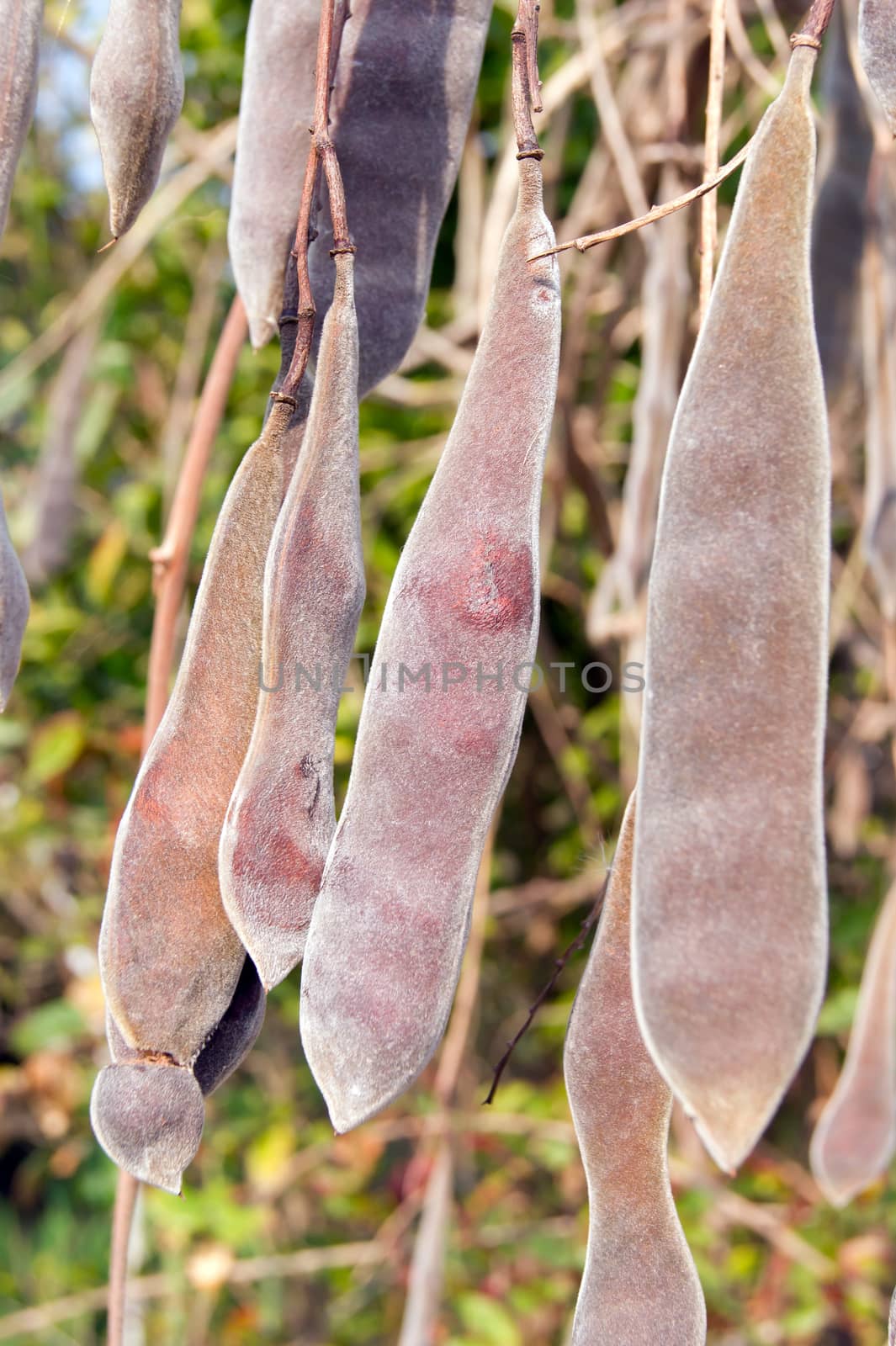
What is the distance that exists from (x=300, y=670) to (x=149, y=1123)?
205 mm

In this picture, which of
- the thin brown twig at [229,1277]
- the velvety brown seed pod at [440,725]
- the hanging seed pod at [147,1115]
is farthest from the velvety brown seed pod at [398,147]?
the thin brown twig at [229,1277]

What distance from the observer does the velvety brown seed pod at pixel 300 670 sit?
0.54 meters

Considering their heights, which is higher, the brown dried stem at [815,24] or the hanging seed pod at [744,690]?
the brown dried stem at [815,24]

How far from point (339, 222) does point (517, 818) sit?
1705 millimetres

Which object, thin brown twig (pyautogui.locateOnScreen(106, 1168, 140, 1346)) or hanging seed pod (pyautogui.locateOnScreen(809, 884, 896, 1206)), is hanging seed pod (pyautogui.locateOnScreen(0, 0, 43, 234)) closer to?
thin brown twig (pyautogui.locateOnScreen(106, 1168, 140, 1346))

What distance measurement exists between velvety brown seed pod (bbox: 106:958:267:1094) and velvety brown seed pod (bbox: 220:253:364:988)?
0.17ft

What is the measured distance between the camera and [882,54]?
1.64ft

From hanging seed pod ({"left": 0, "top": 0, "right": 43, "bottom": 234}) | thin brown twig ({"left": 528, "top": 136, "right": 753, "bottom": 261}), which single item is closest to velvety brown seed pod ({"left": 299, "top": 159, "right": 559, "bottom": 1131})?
thin brown twig ({"left": 528, "top": 136, "right": 753, "bottom": 261})

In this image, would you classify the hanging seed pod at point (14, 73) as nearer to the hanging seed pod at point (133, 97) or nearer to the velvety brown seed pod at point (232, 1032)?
the hanging seed pod at point (133, 97)

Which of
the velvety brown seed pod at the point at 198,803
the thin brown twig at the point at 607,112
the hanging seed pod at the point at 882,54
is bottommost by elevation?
the velvety brown seed pod at the point at 198,803

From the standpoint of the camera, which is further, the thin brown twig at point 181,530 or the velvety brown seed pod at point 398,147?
the thin brown twig at point 181,530

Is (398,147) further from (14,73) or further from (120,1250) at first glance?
(120,1250)

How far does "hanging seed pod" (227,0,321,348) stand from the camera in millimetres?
667

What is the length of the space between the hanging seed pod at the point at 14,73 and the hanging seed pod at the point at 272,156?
Result: 116 mm
